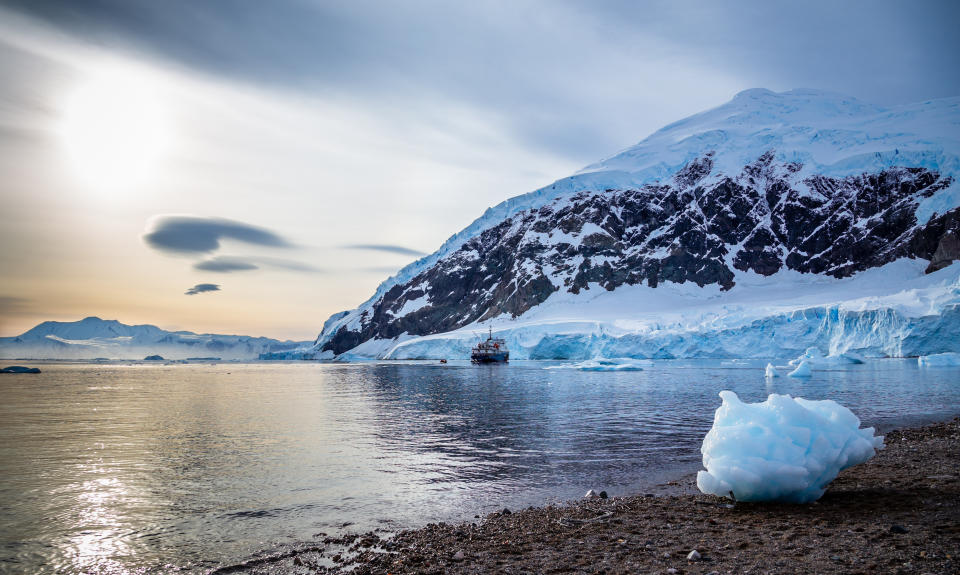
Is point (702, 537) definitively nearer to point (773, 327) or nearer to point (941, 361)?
point (941, 361)

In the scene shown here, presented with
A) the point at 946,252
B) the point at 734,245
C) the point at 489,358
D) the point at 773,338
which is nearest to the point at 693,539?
the point at 773,338

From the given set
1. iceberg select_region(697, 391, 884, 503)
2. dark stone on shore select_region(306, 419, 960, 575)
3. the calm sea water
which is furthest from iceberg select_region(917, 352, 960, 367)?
iceberg select_region(697, 391, 884, 503)

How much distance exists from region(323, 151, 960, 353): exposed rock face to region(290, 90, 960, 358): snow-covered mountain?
424mm

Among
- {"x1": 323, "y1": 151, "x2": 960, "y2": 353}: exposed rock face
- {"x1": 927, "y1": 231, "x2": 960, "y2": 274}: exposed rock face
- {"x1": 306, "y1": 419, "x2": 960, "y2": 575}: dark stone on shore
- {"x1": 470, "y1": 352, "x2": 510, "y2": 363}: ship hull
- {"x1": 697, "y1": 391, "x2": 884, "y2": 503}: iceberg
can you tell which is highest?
{"x1": 323, "y1": 151, "x2": 960, "y2": 353}: exposed rock face

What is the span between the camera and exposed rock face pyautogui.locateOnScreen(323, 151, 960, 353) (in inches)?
6156

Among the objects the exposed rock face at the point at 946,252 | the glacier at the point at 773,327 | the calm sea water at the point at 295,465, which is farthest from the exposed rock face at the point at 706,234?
the calm sea water at the point at 295,465

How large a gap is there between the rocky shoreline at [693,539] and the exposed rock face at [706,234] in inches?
6237

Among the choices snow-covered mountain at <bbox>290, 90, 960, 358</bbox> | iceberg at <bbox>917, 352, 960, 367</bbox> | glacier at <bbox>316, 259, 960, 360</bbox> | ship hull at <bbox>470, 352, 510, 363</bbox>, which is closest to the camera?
iceberg at <bbox>917, 352, 960, 367</bbox>

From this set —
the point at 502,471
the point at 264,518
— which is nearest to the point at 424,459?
the point at 502,471

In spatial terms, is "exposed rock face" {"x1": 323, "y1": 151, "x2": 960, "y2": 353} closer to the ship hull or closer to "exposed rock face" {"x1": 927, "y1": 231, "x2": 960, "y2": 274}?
"exposed rock face" {"x1": 927, "y1": 231, "x2": 960, "y2": 274}

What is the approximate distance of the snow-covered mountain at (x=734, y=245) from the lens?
10956 centimetres

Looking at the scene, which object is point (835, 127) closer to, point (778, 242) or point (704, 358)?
point (778, 242)

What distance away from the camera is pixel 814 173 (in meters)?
174

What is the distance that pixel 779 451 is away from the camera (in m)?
10.0
